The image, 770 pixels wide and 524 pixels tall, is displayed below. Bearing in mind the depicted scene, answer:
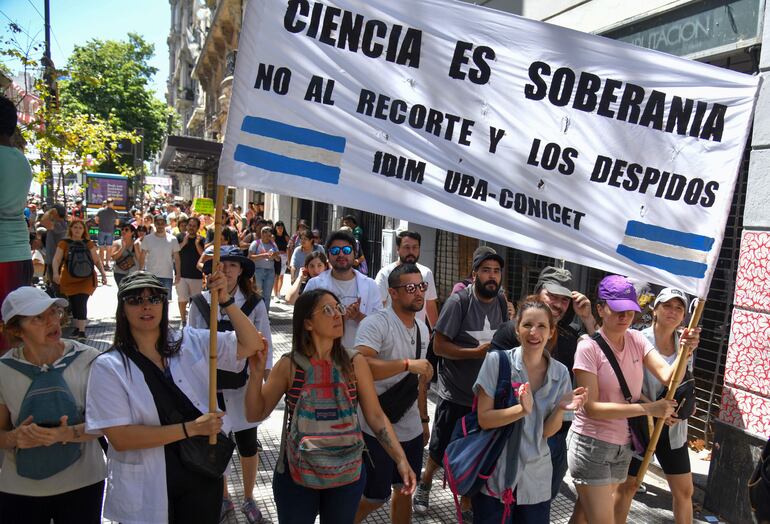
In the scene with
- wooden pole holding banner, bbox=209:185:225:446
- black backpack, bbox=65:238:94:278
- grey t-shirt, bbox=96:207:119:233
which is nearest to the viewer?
wooden pole holding banner, bbox=209:185:225:446

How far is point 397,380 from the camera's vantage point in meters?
3.64

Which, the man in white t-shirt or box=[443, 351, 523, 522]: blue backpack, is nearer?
box=[443, 351, 523, 522]: blue backpack

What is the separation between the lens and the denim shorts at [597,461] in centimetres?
340

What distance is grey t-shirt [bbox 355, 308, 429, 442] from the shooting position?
3.59 metres

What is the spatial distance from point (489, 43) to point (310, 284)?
257 centimetres

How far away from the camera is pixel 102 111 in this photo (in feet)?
129

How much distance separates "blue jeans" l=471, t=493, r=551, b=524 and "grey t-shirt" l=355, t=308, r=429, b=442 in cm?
70

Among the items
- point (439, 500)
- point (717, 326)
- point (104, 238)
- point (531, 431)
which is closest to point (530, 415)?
point (531, 431)

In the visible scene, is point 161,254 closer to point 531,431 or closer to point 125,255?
point 125,255

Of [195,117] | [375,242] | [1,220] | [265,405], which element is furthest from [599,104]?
[195,117]

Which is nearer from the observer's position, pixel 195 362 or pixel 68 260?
pixel 195 362

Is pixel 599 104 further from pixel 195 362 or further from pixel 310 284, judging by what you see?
pixel 310 284

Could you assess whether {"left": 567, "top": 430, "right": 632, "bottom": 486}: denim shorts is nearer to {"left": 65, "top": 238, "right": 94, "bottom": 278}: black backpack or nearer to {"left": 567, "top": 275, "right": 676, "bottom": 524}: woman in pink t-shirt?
{"left": 567, "top": 275, "right": 676, "bottom": 524}: woman in pink t-shirt

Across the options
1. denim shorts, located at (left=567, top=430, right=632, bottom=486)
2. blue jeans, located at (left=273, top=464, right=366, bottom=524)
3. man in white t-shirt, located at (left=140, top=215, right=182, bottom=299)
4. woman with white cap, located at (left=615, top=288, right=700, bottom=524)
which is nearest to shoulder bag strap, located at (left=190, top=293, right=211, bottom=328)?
blue jeans, located at (left=273, top=464, right=366, bottom=524)
